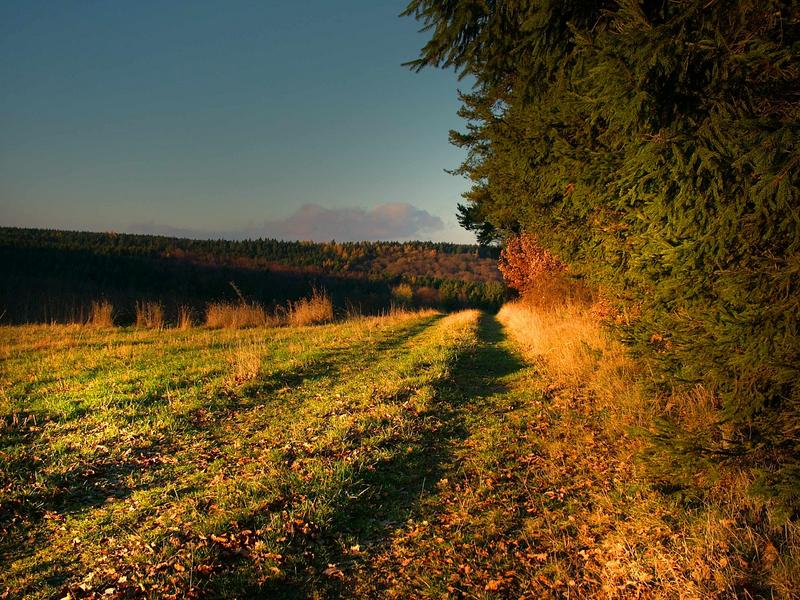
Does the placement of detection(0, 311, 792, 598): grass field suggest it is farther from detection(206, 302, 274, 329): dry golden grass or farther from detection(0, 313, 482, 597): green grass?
detection(206, 302, 274, 329): dry golden grass

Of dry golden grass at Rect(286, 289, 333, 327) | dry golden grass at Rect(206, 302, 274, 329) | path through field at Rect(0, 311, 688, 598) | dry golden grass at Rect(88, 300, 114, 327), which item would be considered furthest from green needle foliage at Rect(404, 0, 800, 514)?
dry golden grass at Rect(88, 300, 114, 327)

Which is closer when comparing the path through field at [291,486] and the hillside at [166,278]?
the path through field at [291,486]

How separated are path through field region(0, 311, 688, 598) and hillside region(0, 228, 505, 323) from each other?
13.8 m

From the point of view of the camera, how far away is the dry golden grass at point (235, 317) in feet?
57.3

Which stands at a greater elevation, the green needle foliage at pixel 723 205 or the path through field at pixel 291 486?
the green needle foliage at pixel 723 205

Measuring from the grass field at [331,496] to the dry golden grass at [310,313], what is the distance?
38.1ft

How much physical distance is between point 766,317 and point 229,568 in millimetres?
4332

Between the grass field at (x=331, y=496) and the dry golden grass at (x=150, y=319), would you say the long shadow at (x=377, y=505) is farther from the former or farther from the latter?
the dry golden grass at (x=150, y=319)

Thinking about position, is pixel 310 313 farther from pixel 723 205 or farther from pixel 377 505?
pixel 723 205

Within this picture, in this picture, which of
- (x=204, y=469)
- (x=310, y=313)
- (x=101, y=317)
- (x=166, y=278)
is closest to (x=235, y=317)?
(x=310, y=313)

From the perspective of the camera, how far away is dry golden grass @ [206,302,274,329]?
17.5 m

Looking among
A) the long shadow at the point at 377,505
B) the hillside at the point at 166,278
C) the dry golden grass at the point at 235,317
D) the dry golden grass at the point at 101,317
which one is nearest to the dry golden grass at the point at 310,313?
the dry golden grass at the point at 235,317

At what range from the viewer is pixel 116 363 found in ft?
29.9

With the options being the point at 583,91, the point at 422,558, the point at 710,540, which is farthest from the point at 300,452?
the point at 583,91
